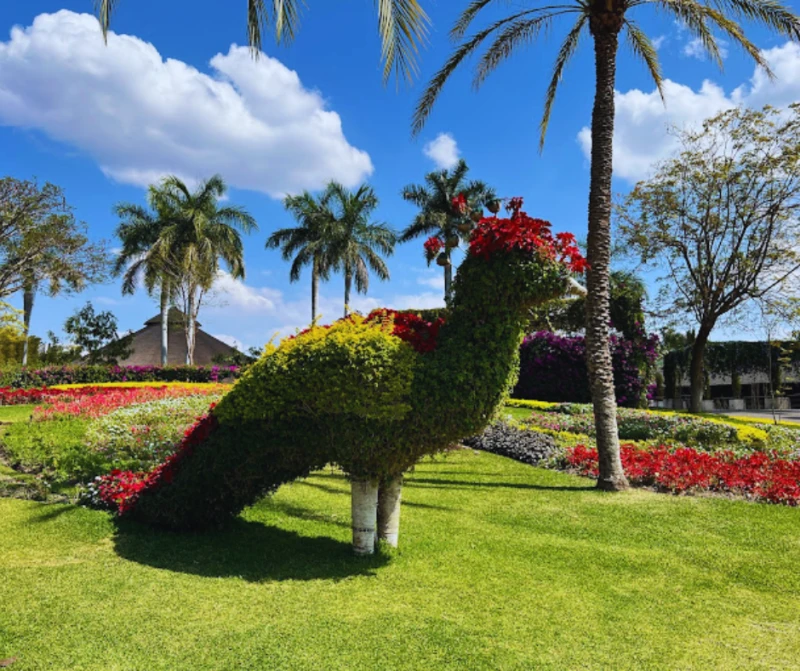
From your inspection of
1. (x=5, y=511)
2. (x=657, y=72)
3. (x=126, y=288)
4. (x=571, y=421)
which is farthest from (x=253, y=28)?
(x=126, y=288)

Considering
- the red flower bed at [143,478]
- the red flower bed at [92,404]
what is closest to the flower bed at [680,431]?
the red flower bed at [92,404]

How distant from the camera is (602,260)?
10.1 metres

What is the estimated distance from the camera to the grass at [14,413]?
Answer: 607 inches

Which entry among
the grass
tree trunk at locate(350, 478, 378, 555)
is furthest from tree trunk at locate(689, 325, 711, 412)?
the grass

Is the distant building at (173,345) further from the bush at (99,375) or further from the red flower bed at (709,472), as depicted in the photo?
the red flower bed at (709,472)

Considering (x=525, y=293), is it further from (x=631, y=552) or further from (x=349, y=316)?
(x=631, y=552)

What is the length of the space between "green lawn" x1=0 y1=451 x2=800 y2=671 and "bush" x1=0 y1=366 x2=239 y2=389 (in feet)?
66.0

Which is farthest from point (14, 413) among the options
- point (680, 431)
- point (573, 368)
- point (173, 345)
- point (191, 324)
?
point (173, 345)

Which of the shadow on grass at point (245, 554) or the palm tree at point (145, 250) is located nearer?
the shadow on grass at point (245, 554)

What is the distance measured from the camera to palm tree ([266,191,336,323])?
3631cm

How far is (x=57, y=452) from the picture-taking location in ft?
31.5

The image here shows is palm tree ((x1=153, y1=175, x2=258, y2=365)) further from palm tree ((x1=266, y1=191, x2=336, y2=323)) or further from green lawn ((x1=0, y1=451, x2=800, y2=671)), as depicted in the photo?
green lawn ((x1=0, y1=451, x2=800, y2=671))

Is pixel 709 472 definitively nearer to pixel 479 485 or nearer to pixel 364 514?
pixel 479 485

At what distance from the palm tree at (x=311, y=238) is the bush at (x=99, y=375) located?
28.7 ft
